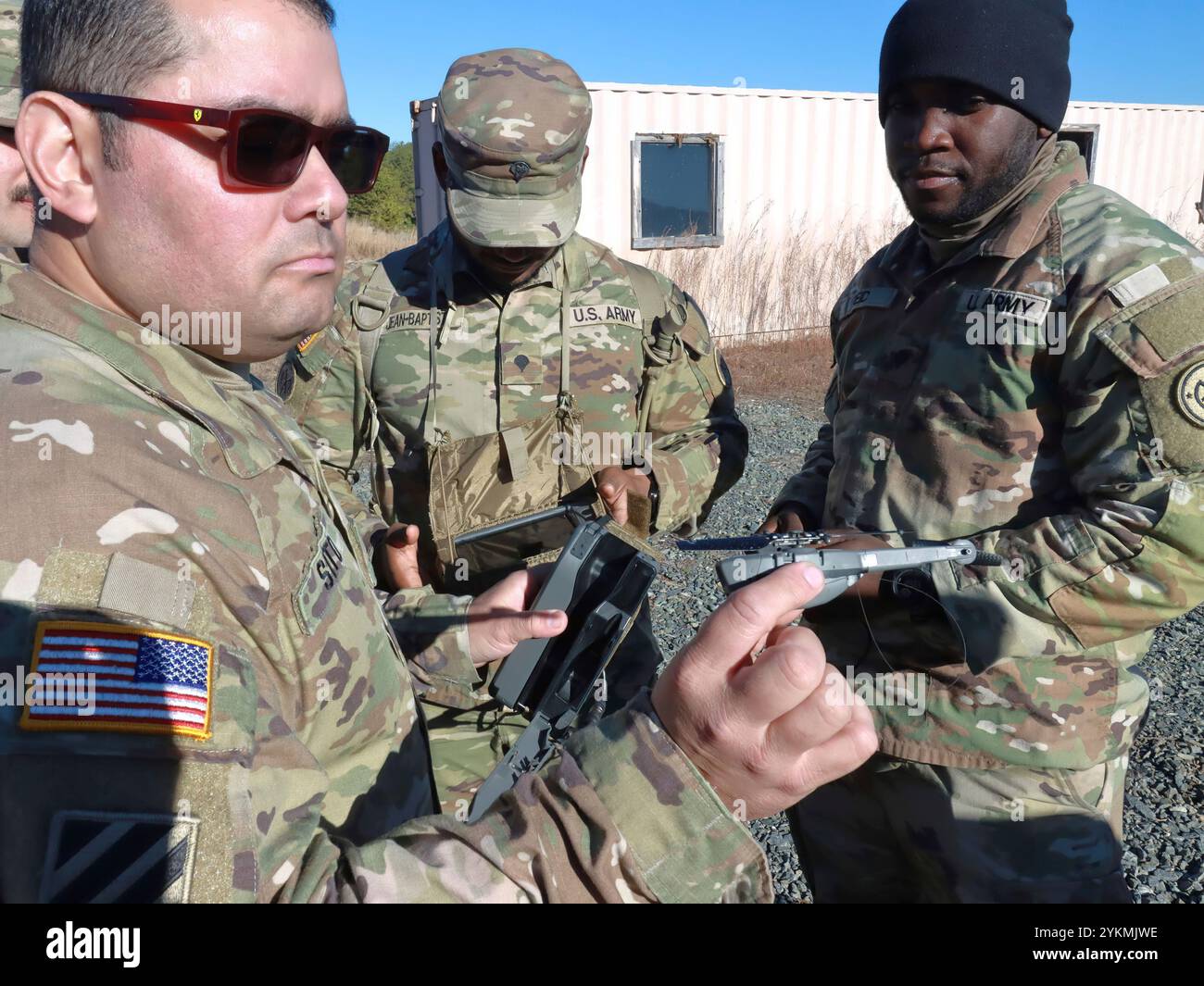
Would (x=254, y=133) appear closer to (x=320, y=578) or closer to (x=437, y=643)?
(x=320, y=578)

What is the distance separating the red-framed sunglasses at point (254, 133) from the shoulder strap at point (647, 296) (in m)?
1.84

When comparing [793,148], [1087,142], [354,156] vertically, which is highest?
[1087,142]

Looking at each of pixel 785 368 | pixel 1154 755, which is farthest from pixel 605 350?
pixel 785 368

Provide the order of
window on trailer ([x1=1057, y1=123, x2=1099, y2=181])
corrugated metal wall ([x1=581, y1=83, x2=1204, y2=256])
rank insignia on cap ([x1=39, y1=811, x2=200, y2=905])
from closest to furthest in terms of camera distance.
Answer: rank insignia on cap ([x1=39, y1=811, x2=200, y2=905]) < corrugated metal wall ([x1=581, y1=83, x2=1204, y2=256]) < window on trailer ([x1=1057, y1=123, x2=1099, y2=181])

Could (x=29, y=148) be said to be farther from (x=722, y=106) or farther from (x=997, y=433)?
(x=722, y=106)

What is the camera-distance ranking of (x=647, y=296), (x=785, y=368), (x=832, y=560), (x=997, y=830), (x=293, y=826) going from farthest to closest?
1. (x=785, y=368)
2. (x=647, y=296)
3. (x=997, y=830)
4. (x=832, y=560)
5. (x=293, y=826)

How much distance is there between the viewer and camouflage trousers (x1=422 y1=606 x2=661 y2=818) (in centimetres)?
261

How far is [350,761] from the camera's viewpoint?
1335mm

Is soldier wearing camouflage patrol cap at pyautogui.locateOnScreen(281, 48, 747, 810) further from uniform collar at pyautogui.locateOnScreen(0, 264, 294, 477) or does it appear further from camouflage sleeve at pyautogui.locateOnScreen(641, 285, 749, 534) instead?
uniform collar at pyautogui.locateOnScreen(0, 264, 294, 477)

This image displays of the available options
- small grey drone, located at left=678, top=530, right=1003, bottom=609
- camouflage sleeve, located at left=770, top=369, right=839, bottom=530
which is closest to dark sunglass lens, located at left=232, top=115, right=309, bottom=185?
small grey drone, located at left=678, top=530, right=1003, bottom=609

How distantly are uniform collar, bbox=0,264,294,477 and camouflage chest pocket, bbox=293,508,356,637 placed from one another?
5.3 inches

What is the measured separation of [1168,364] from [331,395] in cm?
247

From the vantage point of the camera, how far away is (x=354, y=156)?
1.52 metres
